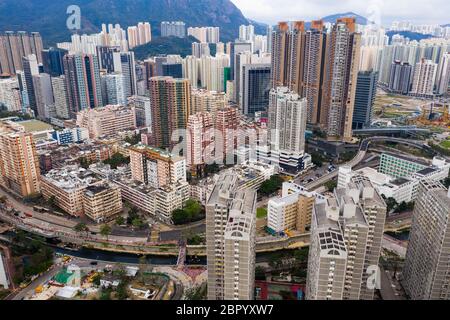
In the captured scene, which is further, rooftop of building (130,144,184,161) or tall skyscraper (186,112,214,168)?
tall skyscraper (186,112,214,168)

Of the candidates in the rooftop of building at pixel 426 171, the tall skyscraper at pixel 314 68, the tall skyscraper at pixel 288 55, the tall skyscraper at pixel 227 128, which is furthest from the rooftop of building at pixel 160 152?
the tall skyscraper at pixel 288 55

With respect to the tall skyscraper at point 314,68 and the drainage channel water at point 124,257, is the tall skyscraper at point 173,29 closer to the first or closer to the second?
the tall skyscraper at point 314,68

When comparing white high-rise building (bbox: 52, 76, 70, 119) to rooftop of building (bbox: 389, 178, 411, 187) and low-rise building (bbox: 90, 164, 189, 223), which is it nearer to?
low-rise building (bbox: 90, 164, 189, 223)

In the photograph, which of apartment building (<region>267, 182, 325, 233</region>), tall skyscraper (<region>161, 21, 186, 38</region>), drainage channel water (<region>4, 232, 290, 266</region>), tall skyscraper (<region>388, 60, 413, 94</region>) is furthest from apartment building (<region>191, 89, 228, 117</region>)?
tall skyscraper (<region>161, 21, 186, 38</region>)

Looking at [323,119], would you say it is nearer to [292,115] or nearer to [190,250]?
[292,115]

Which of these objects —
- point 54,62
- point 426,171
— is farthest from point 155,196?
point 54,62

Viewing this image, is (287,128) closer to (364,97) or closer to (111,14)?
(364,97)
